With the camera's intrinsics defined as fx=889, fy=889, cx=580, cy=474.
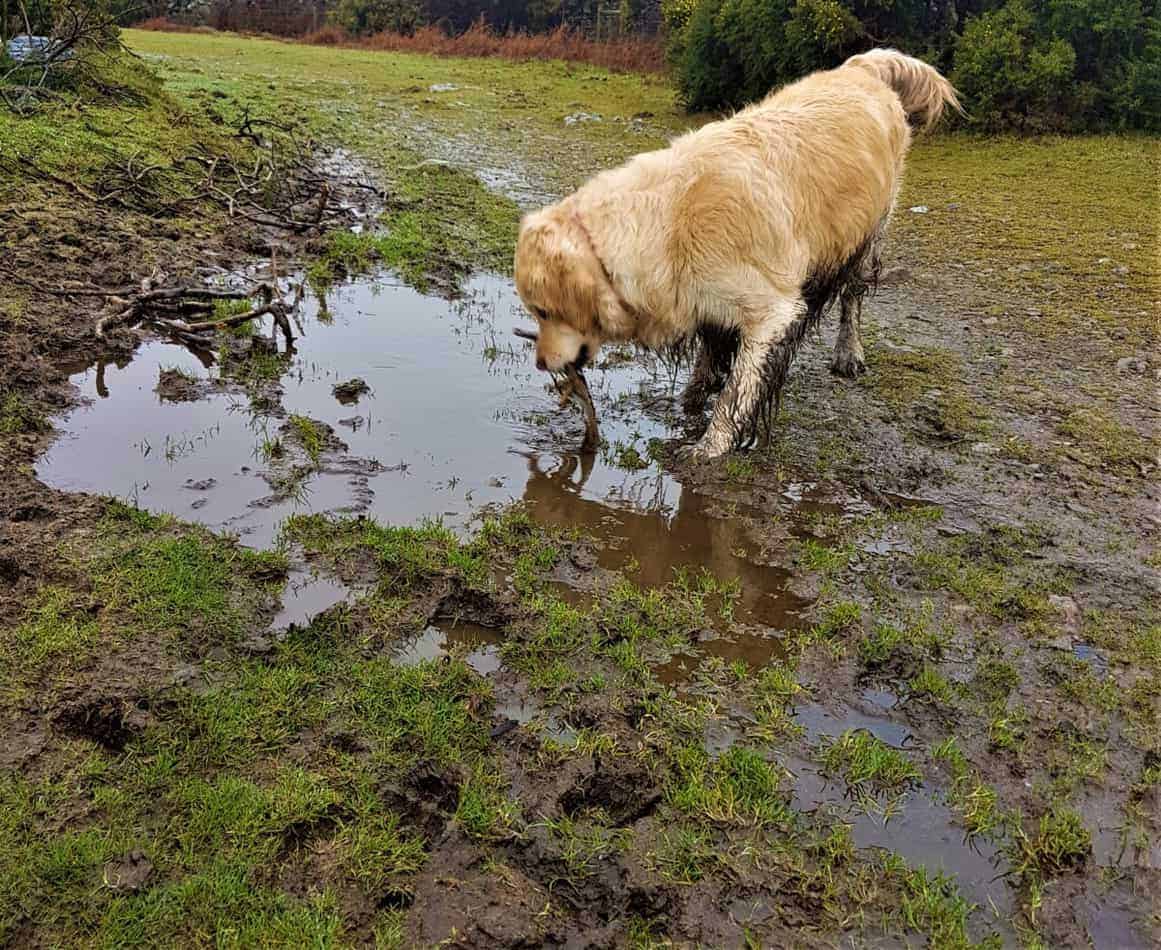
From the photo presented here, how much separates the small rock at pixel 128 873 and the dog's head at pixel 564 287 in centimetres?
324

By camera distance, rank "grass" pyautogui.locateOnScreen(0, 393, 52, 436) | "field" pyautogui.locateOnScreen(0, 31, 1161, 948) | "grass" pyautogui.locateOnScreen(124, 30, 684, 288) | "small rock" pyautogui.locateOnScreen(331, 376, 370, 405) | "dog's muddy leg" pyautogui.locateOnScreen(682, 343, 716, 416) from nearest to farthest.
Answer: "field" pyautogui.locateOnScreen(0, 31, 1161, 948)
"grass" pyautogui.locateOnScreen(0, 393, 52, 436)
"small rock" pyautogui.locateOnScreen(331, 376, 370, 405)
"dog's muddy leg" pyautogui.locateOnScreen(682, 343, 716, 416)
"grass" pyautogui.locateOnScreen(124, 30, 684, 288)

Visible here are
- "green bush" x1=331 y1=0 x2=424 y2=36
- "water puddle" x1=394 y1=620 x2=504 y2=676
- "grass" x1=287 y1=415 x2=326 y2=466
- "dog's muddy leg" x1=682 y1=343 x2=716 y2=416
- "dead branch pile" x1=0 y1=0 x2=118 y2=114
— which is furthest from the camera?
"green bush" x1=331 y1=0 x2=424 y2=36

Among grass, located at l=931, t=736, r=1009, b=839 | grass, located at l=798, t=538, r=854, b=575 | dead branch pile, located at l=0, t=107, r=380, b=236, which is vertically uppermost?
dead branch pile, located at l=0, t=107, r=380, b=236

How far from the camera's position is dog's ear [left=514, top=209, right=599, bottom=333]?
15.3 feet

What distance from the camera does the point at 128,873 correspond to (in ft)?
7.70

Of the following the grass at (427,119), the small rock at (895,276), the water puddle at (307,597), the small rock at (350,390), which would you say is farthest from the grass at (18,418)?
the small rock at (895,276)

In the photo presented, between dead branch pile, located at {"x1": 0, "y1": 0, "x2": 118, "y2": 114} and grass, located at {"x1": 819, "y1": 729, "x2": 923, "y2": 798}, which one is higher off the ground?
dead branch pile, located at {"x1": 0, "y1": 0, "x2": 118, "y2": 114}

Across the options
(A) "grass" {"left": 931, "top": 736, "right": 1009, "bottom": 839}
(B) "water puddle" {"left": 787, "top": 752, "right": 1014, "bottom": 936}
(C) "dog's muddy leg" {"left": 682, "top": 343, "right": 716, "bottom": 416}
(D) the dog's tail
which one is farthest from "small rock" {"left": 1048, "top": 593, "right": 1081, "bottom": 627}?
(D) the dog's tail

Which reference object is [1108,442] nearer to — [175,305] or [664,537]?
[664,537]

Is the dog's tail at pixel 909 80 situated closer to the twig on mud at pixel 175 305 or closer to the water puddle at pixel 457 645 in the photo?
the twig on mud at pixel 175 305

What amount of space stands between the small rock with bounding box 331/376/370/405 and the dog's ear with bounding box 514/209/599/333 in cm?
142

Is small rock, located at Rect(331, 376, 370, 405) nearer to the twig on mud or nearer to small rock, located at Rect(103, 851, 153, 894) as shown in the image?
the twig on mud

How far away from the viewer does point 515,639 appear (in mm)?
3449

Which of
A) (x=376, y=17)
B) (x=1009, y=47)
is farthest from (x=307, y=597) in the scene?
(x=376, y=17)
